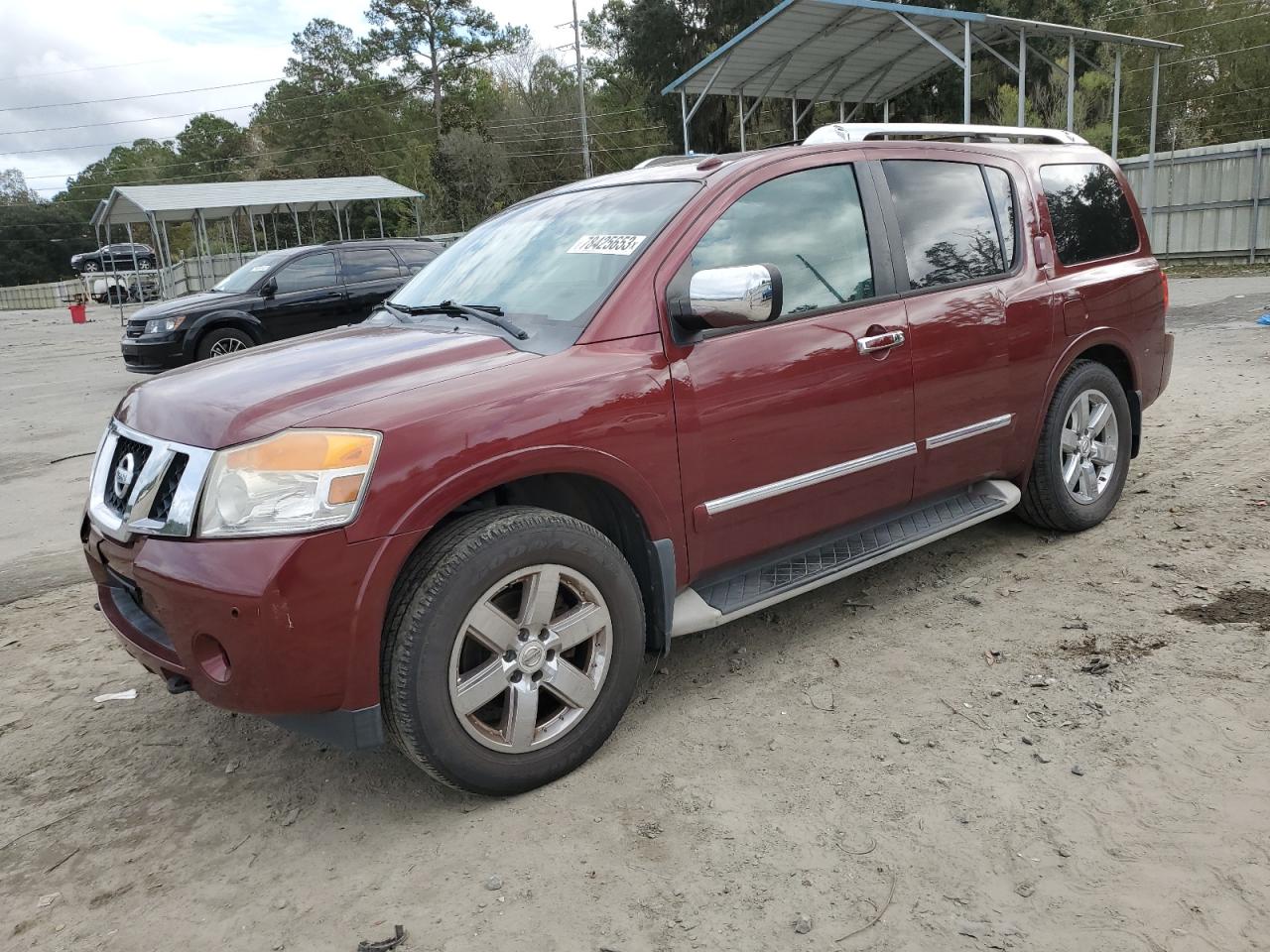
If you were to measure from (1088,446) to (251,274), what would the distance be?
36.1ft

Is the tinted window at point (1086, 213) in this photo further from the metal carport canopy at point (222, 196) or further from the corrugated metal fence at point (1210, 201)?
the metal carport canopy at point (222, 196)

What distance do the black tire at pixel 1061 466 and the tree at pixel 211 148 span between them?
79285 millimetres

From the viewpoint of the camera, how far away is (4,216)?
239 ft

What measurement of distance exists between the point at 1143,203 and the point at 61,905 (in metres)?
22.2

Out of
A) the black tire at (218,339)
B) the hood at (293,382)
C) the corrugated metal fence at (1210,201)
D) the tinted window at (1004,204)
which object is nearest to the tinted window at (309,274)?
the black tire at (218,339)

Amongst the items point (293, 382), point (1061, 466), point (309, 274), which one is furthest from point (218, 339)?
point (1061, 466)

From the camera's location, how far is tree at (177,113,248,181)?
75.1m

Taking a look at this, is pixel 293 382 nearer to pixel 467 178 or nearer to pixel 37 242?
pixel 467 178

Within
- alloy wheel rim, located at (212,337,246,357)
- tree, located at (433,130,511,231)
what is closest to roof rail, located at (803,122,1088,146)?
alloy wheel rim, located at (212,337,246,357)

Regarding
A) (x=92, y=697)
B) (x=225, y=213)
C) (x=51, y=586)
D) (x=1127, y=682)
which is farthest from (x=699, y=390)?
(x=225, y=213)

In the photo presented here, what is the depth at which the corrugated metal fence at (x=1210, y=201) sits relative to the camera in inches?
729

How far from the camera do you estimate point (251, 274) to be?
41.6 feet

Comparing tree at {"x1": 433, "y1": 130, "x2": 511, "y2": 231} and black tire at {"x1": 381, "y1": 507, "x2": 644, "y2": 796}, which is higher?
tree at {"x1": 433, "y1": 130, "x2": 511, "y2": 231}

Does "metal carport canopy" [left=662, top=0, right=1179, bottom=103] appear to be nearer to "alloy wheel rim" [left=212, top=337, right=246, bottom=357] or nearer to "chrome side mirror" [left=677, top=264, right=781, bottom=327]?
"alloy wheel rim" [left=212, top=337, right=246, bottom=357]
